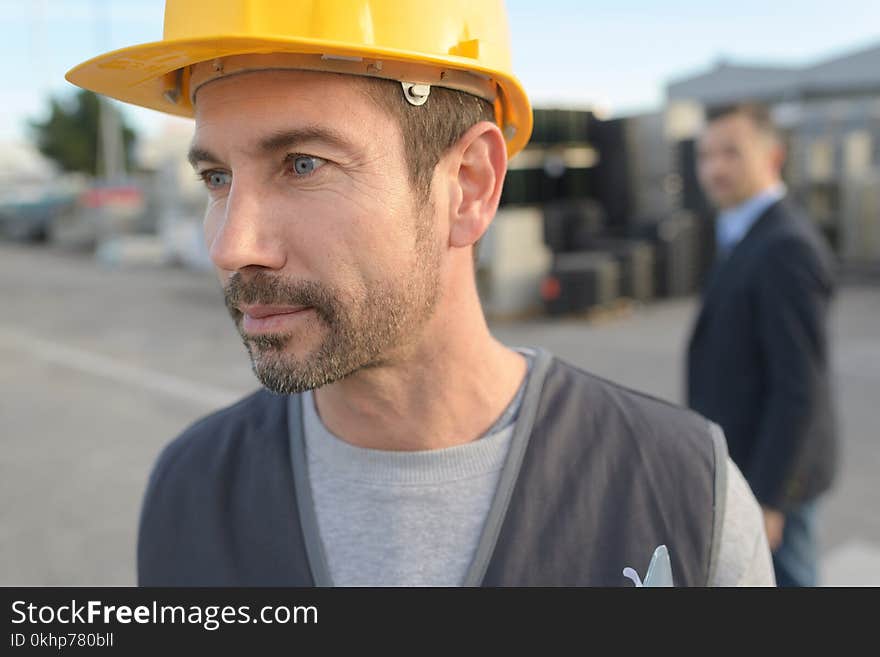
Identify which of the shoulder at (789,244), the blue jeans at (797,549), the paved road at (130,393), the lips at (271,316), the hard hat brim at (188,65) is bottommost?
the paved road at (130,393)

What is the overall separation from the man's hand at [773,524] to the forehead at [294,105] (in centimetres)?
222

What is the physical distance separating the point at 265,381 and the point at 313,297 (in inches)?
6.5

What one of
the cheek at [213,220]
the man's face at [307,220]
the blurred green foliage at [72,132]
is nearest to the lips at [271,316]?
the man's face at [307,220]

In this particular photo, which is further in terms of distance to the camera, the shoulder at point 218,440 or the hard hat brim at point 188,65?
the shoulder at point 218,440

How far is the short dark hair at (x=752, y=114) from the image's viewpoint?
354 centimetres

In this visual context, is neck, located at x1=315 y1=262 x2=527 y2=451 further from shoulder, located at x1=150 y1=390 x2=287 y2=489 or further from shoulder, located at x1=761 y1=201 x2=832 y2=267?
shoulder, located at x1=761 y1=201 x2=832 y2=267

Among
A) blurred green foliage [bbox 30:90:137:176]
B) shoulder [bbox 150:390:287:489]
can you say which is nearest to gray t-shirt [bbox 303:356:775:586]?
shoulder [bbox 150:390:287:489]

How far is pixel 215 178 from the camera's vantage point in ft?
4.69

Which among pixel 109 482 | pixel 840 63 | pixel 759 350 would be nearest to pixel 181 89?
pixel 759 350

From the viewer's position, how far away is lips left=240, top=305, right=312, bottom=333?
132 centimetres

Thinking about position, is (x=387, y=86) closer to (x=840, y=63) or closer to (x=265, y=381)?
(x=265, y=381)

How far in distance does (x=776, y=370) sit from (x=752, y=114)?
1.27 meters

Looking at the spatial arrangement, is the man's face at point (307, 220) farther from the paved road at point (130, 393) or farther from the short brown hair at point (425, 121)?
the paved road at point (130, 393)

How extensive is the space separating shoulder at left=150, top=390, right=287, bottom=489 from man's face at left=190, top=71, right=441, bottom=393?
0.29 meters
